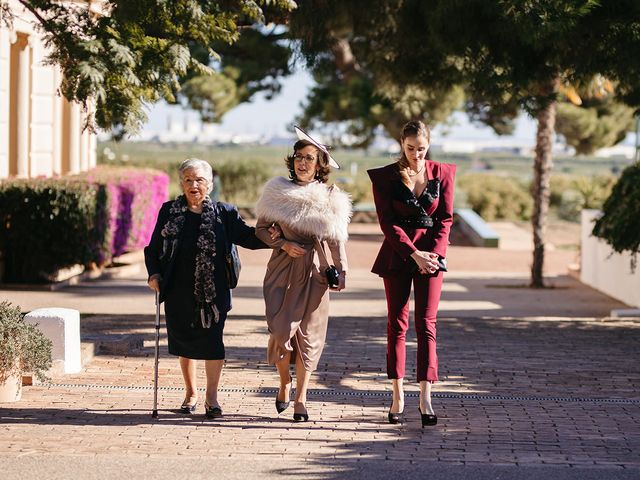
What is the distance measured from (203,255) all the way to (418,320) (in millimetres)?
1410

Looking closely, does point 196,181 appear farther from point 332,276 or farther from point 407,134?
point 407,134

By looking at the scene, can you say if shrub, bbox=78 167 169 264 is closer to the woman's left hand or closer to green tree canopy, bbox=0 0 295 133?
green tree canopy, bbox=0 0 295 133

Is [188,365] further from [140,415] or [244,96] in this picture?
[244,96]

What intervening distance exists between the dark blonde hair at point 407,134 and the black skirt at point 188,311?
51.9 inches

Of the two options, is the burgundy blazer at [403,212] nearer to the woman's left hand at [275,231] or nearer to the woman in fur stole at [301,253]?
the woman in fur stole at [301,253]

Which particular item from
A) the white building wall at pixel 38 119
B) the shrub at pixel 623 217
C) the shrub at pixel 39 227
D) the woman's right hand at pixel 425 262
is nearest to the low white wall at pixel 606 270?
the shrub at pixel 623 217

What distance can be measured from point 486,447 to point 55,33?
5482mm

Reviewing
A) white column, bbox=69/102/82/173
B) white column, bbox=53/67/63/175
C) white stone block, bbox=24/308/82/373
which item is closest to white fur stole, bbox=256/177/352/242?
white stone block, bbox=24/308/82/373

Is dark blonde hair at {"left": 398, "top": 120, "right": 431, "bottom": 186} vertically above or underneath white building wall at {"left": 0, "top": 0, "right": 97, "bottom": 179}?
underneath

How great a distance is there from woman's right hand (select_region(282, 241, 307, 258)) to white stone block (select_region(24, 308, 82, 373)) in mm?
2304

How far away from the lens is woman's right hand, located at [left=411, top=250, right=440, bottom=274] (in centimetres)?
783

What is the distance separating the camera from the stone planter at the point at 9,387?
840 cm

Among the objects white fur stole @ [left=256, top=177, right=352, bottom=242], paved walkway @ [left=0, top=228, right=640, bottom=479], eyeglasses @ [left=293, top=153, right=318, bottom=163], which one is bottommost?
paved walkway @ [left=0, top=228, right=640, bottom=479]

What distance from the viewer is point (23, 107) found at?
786 inches
